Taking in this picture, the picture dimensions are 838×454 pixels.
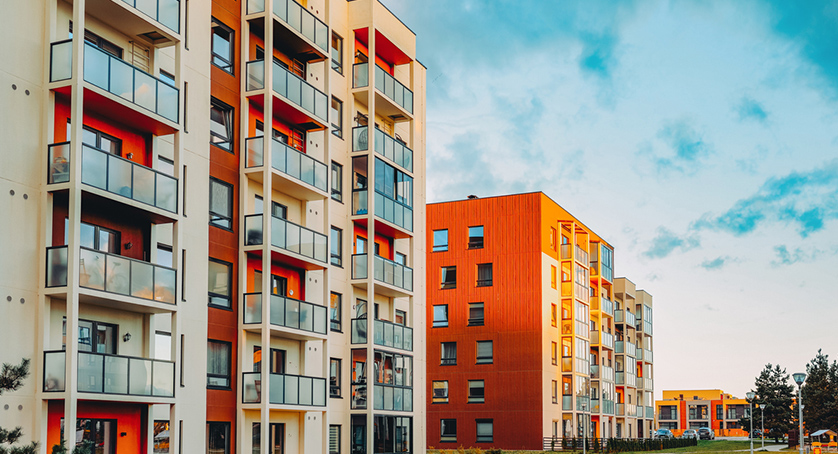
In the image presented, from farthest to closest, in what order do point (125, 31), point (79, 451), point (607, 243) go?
1. point (607, 243)
2. point (125, 31)
3. point (79, 451)

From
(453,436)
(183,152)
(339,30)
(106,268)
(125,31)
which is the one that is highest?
(339,30)

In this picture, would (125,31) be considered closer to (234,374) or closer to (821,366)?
(234,374)

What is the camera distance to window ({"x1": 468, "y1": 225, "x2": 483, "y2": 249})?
61.3 m

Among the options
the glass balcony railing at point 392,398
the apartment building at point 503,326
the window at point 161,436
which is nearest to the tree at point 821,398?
the apartment building at point 503,326

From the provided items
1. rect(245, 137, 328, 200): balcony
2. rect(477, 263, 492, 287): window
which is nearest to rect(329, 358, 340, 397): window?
rect(245, 137, 328, 200): balcony

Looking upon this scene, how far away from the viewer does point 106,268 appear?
22.3 m

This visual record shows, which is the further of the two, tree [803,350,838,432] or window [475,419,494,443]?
tree [803,350,838,432]

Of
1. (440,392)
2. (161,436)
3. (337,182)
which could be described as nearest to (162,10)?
(161,436)

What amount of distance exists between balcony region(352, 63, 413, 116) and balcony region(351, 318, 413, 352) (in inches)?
370

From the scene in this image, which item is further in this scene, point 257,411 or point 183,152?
point 257,411

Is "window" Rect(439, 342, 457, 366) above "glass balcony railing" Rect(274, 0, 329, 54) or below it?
below

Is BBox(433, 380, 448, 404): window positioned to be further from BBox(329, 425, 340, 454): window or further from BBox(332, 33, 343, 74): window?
BBox(332, 33, 343, 74): window

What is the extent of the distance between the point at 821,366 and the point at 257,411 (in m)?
82.3

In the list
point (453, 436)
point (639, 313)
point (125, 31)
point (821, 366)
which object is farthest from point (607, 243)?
point (125, 31)
